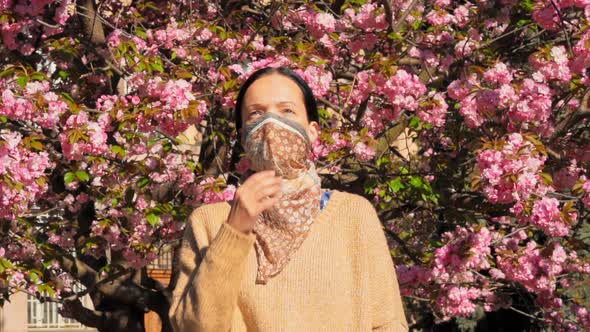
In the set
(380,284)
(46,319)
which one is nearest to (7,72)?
(380,284)

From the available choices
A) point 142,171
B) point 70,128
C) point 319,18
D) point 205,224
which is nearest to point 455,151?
point 319,18

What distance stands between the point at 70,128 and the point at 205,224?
4.01m

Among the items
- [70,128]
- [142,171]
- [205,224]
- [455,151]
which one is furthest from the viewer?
[455,151]

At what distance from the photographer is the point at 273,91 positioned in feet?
10.6

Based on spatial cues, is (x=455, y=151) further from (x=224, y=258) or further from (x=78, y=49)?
(x=224, y=258)

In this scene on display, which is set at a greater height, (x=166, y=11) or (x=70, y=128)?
(x=166, y=11)

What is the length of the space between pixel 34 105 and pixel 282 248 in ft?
14.3

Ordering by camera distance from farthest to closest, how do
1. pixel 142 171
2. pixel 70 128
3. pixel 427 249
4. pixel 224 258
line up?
pixel 427 249, pixel 142 171, pixel 70 128, pixel 224 258

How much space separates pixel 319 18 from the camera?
26.2ft

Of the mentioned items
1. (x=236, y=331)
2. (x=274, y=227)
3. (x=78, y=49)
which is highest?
(x=78, y=49)

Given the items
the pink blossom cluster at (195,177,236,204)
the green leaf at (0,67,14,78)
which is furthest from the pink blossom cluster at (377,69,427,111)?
the green leaf at (0,67,14,78)

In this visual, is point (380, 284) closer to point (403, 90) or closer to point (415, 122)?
point (403, 90)

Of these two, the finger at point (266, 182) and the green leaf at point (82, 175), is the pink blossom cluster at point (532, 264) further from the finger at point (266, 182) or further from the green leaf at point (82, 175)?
the finger at point (266, 182)

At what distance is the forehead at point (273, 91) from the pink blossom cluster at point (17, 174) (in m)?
3.78
